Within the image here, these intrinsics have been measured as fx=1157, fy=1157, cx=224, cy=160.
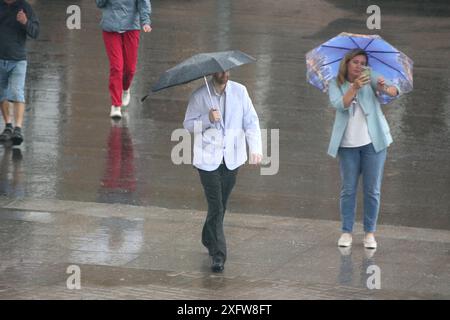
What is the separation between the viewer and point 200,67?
911cm

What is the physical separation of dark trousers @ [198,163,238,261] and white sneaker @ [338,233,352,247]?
3.78ft

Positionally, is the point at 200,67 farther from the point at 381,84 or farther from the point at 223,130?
the point at 381,84

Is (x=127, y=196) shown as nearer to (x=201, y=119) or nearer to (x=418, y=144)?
(x=201, y=119)

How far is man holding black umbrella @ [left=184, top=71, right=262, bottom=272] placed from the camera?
9305mm

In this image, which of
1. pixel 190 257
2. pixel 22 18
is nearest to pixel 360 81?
pixel 190 257

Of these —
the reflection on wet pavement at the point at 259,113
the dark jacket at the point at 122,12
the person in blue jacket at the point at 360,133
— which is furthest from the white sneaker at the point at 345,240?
the dark jacket at the point at 122,12

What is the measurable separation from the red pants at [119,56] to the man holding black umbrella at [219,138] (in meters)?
5.81

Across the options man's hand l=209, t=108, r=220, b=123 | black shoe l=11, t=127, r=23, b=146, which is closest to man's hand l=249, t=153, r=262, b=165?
man's hand l=209, t=108, r=220, b=123

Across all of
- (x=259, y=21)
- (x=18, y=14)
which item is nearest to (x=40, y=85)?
(x=18, y=14)

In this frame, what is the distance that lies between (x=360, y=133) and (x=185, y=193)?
2.63 m

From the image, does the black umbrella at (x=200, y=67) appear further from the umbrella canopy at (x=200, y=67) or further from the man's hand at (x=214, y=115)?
the man's hand at (x=214, y=115)

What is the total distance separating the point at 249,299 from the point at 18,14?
250 inches

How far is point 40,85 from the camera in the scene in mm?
16781

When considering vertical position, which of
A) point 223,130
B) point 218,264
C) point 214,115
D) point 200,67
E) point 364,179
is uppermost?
point 200,67
